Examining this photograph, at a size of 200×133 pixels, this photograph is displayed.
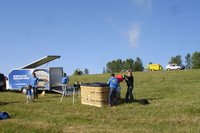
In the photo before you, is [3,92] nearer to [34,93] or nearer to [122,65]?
[34,93]

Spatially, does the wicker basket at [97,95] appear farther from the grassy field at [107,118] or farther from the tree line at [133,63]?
the tree line at [133,63]

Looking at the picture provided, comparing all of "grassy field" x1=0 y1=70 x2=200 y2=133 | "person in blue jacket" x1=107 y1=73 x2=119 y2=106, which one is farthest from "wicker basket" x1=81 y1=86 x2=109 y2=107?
"grassy field" x1=0 y1=70 x2=200 y2=133

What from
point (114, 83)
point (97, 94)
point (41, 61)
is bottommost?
point (97, 94)

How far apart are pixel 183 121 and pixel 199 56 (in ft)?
445

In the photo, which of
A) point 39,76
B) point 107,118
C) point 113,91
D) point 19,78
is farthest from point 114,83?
point 19,78

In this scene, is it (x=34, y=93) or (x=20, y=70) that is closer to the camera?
(x=34, y=93)

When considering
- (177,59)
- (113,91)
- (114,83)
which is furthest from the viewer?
(177,59)

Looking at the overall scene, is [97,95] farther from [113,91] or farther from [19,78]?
[19,78]

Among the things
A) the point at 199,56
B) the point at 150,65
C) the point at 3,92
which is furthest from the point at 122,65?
the point at 3,92

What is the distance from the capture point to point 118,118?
66.6 feet

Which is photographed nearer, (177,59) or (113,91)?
(113,91)

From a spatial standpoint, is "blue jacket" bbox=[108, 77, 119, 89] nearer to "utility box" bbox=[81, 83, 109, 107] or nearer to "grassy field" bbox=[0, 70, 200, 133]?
"utility box" bbox=[81, 83, 109, 107]

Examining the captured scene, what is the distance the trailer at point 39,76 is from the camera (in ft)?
120

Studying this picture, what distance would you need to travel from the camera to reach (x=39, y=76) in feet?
121
